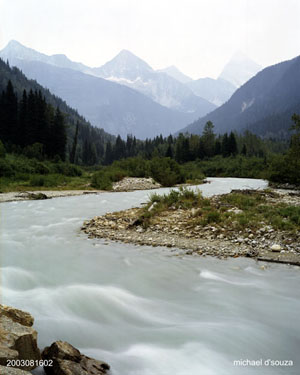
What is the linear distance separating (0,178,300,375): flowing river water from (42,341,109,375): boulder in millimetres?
374

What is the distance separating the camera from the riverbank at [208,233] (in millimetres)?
7281

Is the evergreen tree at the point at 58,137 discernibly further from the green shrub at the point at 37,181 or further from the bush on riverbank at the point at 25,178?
the green shrub at the point at 37,181

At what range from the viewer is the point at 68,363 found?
2.80 m

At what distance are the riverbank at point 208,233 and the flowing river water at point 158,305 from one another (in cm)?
58

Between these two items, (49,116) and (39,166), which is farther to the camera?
(49,116)

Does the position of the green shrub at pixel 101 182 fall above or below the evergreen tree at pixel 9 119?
below

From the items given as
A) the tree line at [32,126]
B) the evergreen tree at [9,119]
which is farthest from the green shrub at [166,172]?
the evergreen tree at [9,119]

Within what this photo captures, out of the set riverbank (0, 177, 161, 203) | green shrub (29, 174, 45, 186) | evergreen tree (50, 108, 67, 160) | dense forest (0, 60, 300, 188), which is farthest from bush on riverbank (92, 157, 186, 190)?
evergreen tree (50, 108, 67, 160)

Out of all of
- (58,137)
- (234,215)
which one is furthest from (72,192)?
(58,137)

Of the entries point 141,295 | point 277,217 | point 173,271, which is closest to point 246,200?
point 277,217

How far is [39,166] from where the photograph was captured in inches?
1221

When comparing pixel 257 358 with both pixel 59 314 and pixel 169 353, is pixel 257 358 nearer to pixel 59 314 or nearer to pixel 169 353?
pixel 169 353

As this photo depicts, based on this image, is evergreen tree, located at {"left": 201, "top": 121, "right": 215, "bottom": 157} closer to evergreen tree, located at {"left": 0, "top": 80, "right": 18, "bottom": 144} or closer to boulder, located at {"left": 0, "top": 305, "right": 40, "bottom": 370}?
evergreen tree, located at {"left": 0, "top": 80, "right": 18, "bottom": 144}

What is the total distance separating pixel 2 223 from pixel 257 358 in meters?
10.7
